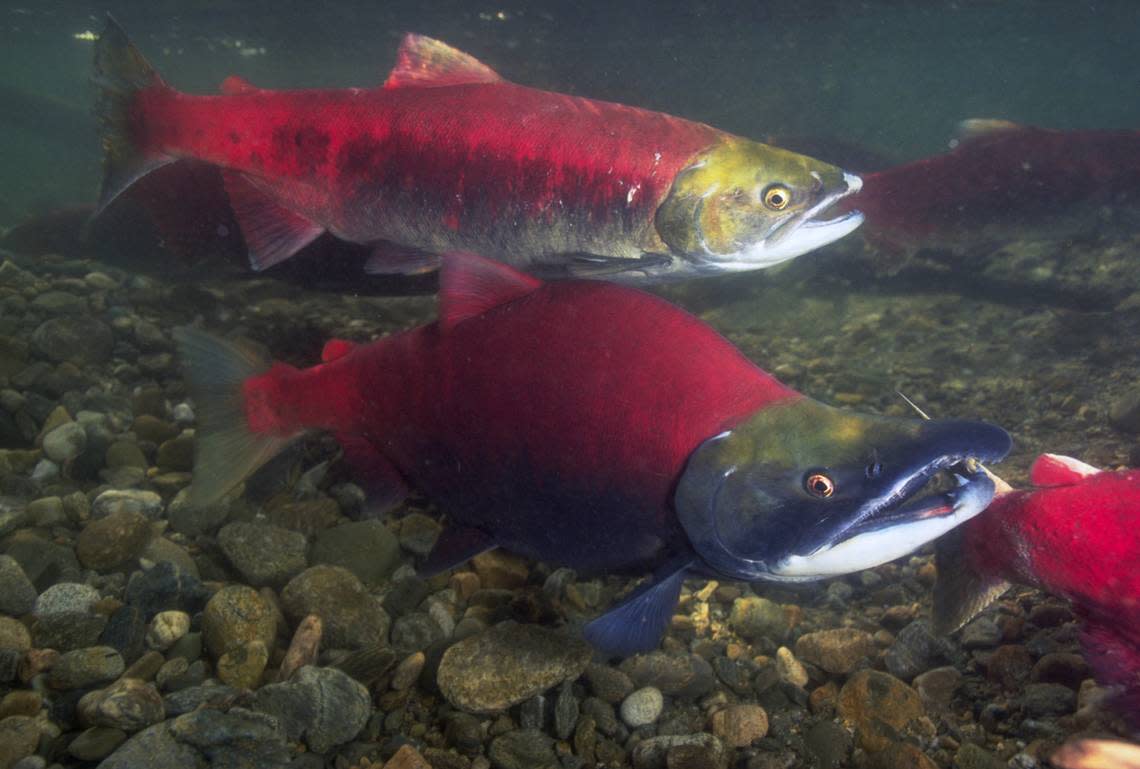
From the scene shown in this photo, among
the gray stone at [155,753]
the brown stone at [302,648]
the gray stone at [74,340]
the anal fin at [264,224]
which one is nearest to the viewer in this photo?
the gray stone at [155,753]

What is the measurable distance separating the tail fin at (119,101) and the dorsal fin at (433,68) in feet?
4.20

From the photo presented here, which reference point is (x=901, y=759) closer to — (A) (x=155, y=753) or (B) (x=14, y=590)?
(A) (x=155, y=753)

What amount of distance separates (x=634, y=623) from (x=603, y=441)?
22.6 inches

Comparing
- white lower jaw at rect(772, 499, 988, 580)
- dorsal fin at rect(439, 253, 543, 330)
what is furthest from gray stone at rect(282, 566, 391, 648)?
white lower jaw at rect(772, 499, 988, 580)

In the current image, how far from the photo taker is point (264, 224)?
3.60 metres

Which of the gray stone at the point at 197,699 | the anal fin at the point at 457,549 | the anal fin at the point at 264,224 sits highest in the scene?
the anal fin at the point at 264,224

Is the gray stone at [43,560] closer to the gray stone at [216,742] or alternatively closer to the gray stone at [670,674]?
the gray stone at [216,742]

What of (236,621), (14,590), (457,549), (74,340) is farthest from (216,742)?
(74,340)

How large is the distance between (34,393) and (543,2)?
29.3 m

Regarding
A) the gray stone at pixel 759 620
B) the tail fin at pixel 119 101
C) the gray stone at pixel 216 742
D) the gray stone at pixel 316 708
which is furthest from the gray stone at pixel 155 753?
the tail fin at pixel 119 101

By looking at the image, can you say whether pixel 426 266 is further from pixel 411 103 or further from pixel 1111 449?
pixel 1111 449

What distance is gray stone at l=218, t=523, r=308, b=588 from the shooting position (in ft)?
9.71

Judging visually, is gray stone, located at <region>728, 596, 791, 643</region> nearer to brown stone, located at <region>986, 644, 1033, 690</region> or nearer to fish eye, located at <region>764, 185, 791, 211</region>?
brown stone, located at <region>986, 644, 1033, 690</region>

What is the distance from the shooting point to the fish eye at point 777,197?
10.7 feet
